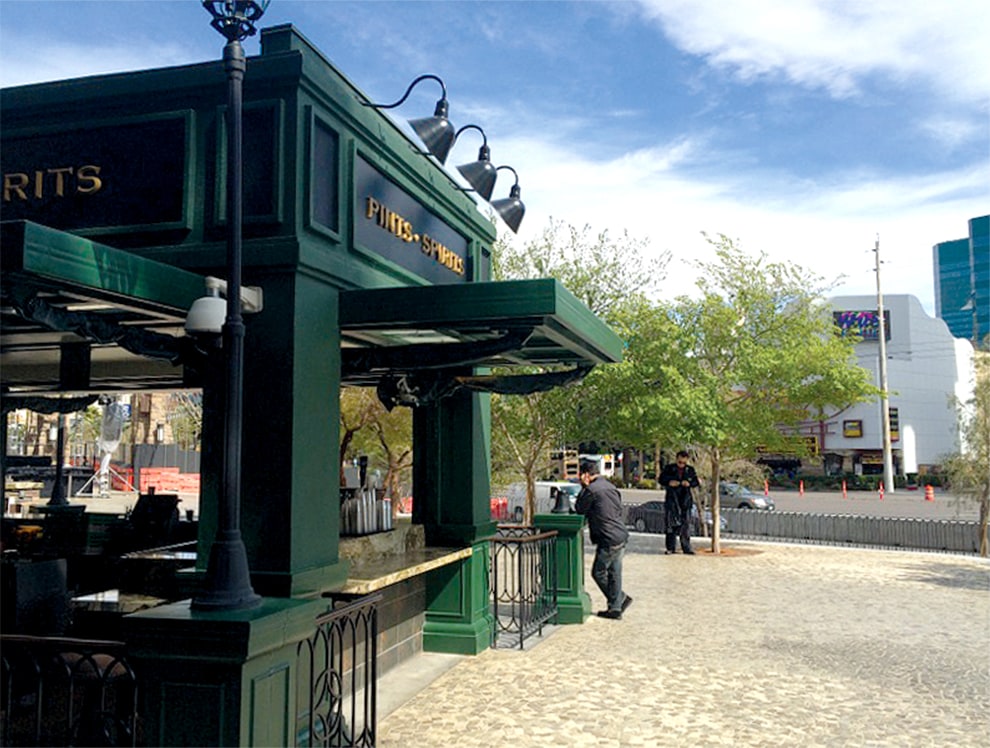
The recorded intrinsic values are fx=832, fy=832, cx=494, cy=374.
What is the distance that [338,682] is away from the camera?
499 centimetres

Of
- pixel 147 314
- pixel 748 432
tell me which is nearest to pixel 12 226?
pixel 147 314

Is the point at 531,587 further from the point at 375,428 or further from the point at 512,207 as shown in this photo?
the point at 375,428

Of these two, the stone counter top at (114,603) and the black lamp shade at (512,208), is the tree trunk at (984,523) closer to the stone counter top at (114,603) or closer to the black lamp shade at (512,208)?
the black lamp shade at (512,208)

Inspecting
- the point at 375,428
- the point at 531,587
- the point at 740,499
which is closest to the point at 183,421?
the point at 740,499

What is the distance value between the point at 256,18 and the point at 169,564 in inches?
173

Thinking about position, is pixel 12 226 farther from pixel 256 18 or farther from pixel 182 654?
pixel 182 654

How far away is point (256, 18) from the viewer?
15.1ft

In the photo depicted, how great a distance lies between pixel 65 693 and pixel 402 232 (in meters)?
4.52

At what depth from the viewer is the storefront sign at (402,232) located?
6.84 meters

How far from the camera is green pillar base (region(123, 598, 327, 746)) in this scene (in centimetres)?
357

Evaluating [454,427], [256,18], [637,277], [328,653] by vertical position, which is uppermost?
[637,277]

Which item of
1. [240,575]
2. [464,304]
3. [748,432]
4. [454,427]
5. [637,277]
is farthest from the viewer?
[637,277]

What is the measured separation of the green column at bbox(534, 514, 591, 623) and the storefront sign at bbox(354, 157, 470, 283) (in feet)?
11.2

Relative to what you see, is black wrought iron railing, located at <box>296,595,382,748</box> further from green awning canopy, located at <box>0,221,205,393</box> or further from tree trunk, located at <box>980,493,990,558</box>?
tree trunk, located at <box>980,493,990,558</box>
